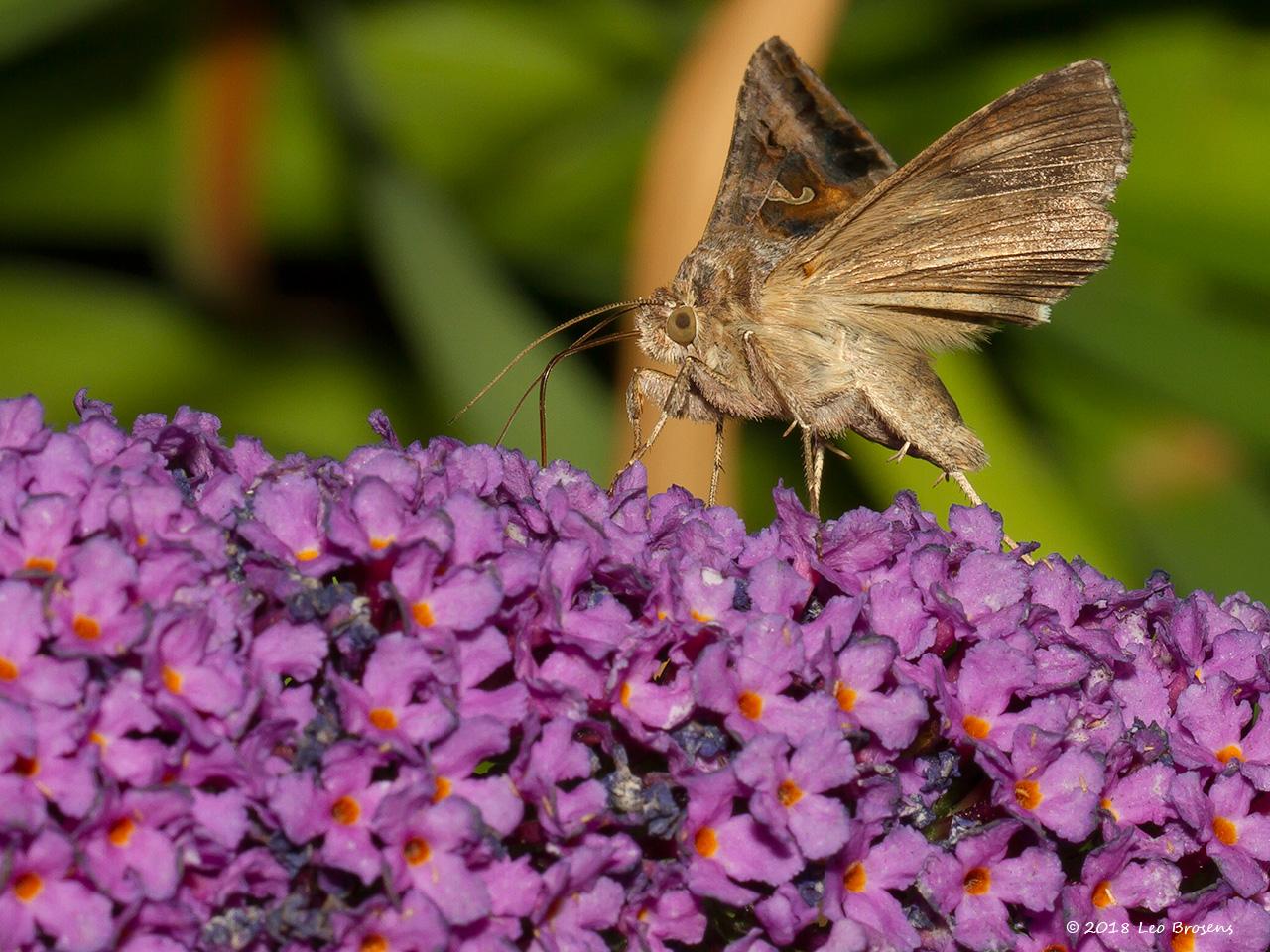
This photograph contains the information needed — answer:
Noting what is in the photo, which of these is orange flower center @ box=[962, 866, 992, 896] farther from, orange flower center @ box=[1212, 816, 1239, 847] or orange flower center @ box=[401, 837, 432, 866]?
orange flower center @ box=[401, 837, 432, 866]

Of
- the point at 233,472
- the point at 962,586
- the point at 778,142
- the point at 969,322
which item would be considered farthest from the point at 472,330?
the point at 962,586

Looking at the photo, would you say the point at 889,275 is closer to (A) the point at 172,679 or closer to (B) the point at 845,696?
(B) the point at 845,696

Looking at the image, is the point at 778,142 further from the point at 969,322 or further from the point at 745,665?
the point at 745,665

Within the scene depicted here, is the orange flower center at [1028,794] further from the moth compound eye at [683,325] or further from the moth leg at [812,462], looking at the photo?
the moth compound eye at [683,325]

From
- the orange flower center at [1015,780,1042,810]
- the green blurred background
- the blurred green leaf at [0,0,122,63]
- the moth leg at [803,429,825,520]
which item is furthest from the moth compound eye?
the blurred green leaf at [0,0,122,63]

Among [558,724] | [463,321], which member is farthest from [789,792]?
[463,321]

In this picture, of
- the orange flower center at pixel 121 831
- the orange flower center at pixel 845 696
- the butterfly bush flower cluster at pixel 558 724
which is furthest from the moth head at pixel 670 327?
the orange flower center at pixel 121 831

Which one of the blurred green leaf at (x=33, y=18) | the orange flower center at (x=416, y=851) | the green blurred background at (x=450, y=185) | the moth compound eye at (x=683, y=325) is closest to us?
the orange flower center at (x=416, y=851)

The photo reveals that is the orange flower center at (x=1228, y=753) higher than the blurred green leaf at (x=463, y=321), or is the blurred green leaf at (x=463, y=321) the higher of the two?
the blurred green leaf at (x=463, y=321)
